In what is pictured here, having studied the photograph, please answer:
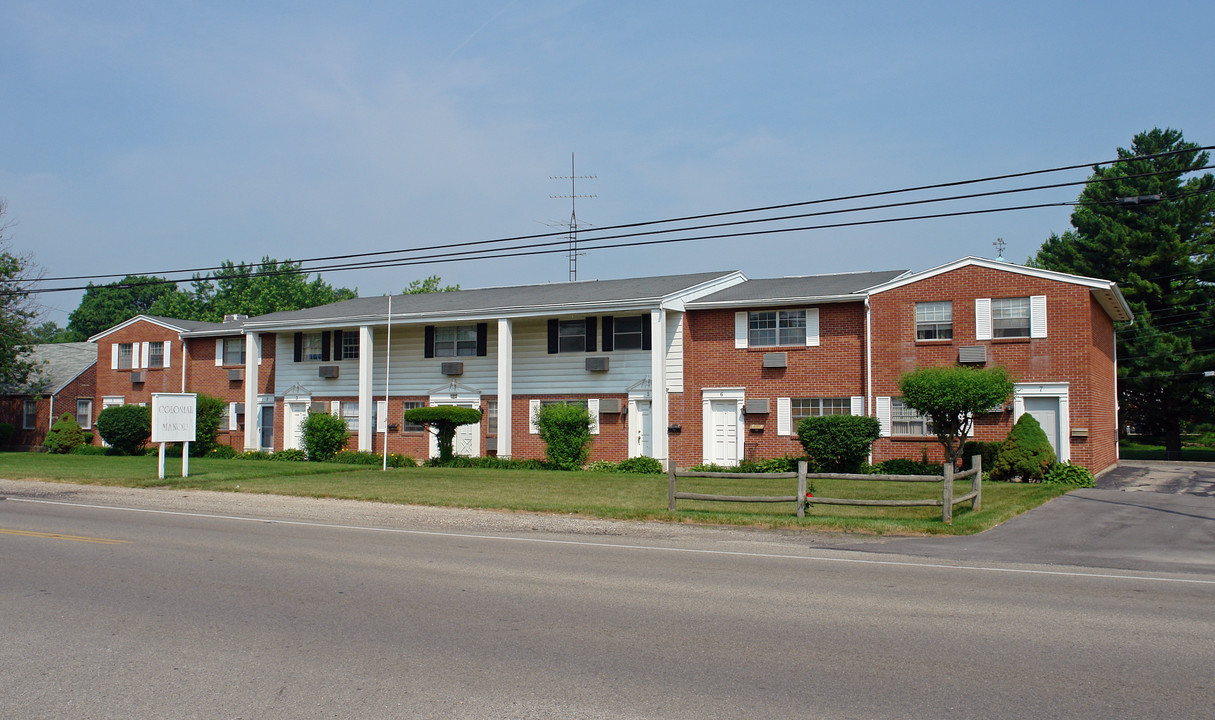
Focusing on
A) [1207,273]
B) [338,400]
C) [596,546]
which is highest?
[1207,273]

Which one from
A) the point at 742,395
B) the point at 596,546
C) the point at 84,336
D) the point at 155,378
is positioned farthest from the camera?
the point at 84,336

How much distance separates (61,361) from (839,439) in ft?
141

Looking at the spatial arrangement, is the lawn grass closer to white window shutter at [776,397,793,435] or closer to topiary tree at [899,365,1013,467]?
topiary tree at [899,365,1013,467]

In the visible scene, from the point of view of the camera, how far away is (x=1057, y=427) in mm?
24594

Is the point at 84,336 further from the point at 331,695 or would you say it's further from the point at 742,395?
the point at 331,695

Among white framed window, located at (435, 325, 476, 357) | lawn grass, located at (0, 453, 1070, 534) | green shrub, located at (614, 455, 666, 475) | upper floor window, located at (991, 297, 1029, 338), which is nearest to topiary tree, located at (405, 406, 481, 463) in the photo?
lawn grass, located at (0, 453, 1070, 534)

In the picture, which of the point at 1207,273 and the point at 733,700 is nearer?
the point at 733,700

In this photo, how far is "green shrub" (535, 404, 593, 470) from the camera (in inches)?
1148

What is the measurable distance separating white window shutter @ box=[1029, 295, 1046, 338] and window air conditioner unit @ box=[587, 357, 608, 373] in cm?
1280

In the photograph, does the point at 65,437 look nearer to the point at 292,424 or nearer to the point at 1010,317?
the point at 292,424

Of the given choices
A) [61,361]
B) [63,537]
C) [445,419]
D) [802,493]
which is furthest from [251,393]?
[802,493]

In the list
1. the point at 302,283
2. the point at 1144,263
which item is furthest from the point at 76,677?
the point at 302,283

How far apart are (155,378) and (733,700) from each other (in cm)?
4012

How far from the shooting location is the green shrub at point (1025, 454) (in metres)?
23.3
